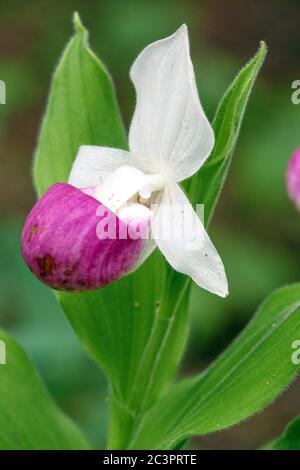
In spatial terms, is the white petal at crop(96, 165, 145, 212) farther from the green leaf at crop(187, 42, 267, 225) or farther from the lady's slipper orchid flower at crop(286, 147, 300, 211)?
the lady's slipper orchid flower at crop(286, 147, 300, 211)

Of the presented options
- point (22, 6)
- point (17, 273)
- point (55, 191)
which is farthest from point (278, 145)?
point (55, 191)

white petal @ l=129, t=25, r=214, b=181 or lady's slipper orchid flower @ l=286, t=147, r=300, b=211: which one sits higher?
white petal @ l=129, t=25, r=214, b=181

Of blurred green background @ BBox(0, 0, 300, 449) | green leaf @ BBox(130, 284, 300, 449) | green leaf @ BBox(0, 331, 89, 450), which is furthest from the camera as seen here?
blurred green background @ BBox(0, 0, 300, 449)

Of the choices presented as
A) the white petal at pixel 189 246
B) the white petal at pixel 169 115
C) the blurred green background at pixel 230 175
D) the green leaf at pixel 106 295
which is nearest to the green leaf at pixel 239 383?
the green leaf at pixel 106 295

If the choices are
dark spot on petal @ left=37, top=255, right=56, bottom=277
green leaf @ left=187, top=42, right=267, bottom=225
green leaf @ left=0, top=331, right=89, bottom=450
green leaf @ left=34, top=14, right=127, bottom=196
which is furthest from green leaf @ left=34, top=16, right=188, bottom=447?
dark spot on petal @ left=37, top=255, right=56, bottom=277

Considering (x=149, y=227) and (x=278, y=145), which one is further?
(x=278, y=145)
